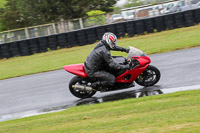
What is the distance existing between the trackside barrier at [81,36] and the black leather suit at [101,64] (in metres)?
11.8

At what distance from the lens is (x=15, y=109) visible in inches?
316

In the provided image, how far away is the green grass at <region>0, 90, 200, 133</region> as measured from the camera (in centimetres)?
490

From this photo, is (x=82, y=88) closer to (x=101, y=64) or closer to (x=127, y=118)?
(x=101, y=64)

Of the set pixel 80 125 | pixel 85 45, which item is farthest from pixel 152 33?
pixel 80 125

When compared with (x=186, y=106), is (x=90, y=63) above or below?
above

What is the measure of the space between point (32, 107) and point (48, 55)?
1089 cm

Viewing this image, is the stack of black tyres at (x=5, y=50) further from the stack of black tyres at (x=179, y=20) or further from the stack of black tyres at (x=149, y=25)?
the stack of black tyres at (x=179, y=20)

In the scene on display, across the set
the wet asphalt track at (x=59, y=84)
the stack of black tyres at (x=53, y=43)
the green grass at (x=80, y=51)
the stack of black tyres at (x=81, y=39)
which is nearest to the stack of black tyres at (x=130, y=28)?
the green grass at (x=80, y=51)

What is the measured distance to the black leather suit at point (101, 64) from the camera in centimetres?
736

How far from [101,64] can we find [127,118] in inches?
96.7

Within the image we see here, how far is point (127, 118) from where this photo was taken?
553 centimetres

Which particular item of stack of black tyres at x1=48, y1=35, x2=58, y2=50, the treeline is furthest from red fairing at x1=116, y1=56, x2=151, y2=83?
the treeline

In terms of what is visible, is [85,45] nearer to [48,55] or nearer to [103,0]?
[48,55]

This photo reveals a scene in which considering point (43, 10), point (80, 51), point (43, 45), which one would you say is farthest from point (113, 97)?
point (43, 10)
